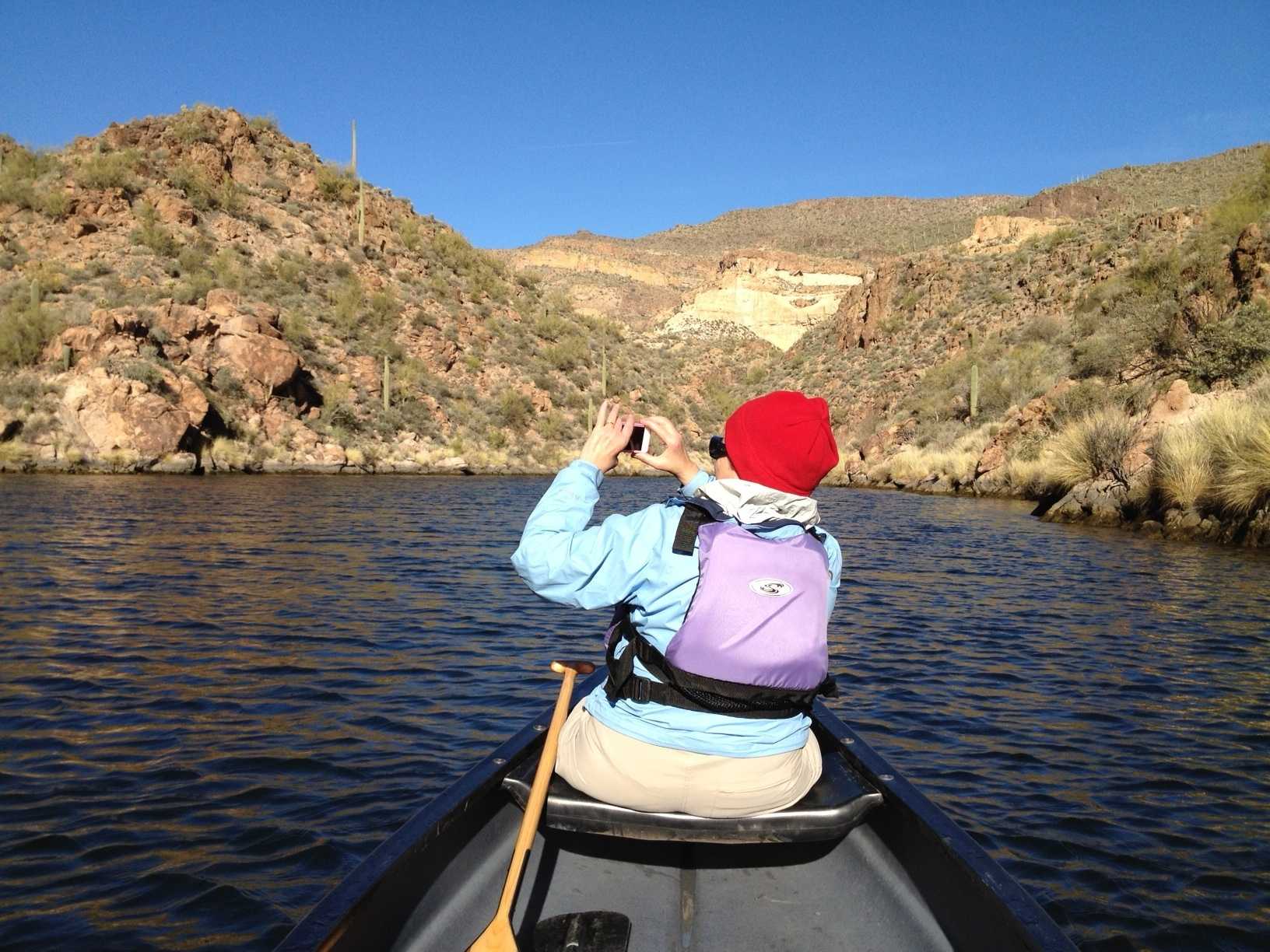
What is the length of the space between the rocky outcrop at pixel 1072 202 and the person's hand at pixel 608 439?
276 ft

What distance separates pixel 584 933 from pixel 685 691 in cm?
75

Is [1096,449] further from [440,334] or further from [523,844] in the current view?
[440,334]

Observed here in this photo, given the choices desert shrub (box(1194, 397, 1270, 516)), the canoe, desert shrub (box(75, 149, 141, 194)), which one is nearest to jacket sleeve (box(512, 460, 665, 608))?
the canoe

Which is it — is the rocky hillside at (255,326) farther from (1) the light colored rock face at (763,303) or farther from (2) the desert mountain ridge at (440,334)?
(1) the light colored rock face at (763,303)

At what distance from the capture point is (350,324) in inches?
1635

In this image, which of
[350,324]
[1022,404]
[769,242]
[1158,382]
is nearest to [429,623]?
[1158,382]

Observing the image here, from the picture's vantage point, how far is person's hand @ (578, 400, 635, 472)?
9.52ft

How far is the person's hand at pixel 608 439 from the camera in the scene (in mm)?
2900

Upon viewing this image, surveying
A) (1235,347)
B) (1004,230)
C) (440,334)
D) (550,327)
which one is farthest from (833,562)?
(1004,230)

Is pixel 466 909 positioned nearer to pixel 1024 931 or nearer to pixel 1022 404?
pixel 1024 931

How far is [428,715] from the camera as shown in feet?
19.9

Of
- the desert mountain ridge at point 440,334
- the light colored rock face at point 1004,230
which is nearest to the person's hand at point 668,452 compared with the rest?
the desert mountain ridge at point 440,334

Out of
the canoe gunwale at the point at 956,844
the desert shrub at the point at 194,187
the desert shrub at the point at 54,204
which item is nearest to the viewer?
the canoe gunwale at the point at 956,844

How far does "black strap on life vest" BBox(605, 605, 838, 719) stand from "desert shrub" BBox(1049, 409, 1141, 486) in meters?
17.3
